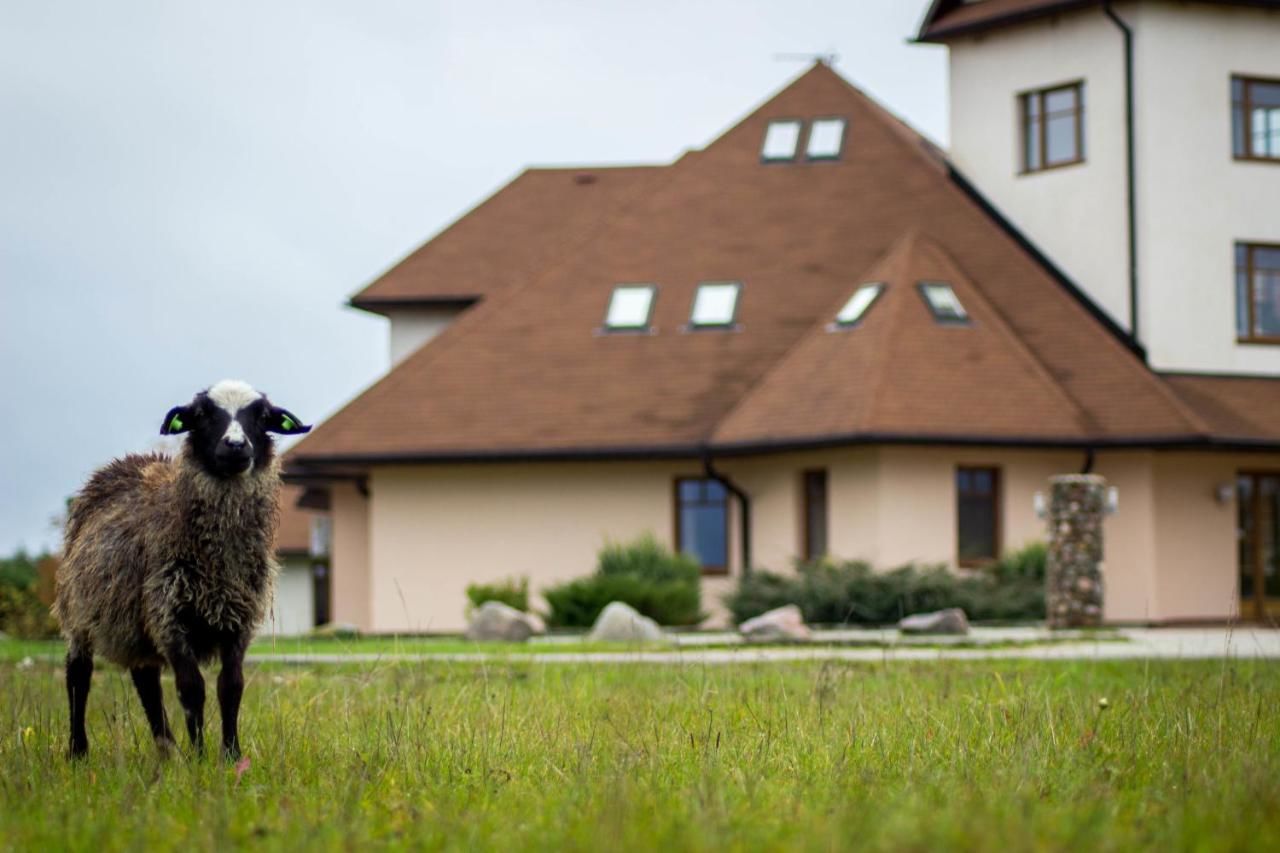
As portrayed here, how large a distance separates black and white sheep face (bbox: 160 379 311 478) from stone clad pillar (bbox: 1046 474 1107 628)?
1722cm

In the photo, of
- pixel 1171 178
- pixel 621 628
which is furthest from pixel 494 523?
pixel 1171 178

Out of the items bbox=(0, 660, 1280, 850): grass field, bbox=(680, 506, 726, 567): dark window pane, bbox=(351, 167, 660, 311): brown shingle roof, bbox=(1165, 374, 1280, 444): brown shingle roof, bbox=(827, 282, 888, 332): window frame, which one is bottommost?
bbox=(0, 660, 1280, 850): grass field

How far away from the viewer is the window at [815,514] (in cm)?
3025

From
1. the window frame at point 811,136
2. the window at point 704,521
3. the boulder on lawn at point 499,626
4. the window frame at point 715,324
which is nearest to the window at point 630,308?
the window frame at point 715,324

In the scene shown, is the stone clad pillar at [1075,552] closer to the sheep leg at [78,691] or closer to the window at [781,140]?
the window at [781,140]

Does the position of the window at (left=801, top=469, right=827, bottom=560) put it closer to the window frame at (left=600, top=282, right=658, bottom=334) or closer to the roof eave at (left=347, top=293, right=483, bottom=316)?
the window frame at (left=600, top=282, right=658, bottom=334)

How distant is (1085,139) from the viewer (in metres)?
32.3

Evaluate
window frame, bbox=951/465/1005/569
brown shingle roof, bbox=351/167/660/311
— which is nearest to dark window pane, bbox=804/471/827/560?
window frame, bbox=951/465/1005/569

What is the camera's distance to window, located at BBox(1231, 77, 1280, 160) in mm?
32156

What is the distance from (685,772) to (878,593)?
711 inches

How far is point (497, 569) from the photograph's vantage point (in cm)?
3178

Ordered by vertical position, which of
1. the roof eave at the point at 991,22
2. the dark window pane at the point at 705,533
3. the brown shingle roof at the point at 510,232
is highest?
the roof eave at the point at 991,22

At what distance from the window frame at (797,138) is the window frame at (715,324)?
3.75 m

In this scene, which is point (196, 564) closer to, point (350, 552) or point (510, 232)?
point (350, 552)
